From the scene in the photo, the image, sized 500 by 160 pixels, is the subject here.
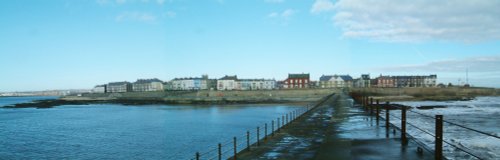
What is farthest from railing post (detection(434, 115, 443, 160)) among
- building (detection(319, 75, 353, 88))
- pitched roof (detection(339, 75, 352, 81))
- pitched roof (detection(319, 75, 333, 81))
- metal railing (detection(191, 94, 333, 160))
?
pitched roof (detection(319, 75, 333, 81))

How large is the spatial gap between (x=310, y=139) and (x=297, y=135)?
1674 millimetres

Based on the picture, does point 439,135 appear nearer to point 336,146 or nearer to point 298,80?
point 336,146

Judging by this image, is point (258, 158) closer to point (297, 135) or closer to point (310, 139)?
point (310, 139)

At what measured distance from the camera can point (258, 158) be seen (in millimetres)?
12734

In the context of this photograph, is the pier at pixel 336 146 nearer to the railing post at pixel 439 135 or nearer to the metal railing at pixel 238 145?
the metal railing at pixel 238 145

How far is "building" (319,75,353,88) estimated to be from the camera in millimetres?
185875

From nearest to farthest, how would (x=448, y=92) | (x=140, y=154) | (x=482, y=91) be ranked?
(x=140, y=154)
(x=448, y=92)
(x=482, y=91)

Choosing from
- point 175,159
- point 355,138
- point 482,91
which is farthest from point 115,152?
point 482,91

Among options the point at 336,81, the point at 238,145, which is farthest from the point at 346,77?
the point at 238,145

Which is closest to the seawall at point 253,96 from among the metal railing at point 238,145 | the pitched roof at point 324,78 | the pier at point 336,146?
the pitched roof at point 324,78

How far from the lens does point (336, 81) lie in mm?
187250

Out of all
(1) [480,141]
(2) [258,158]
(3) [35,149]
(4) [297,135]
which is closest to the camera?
(2) [258,158]

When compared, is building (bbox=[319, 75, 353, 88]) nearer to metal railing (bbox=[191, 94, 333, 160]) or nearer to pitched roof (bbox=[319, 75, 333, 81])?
pitched roof (bbox=[319, 75, 333, 81])

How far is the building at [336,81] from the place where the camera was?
610ft
